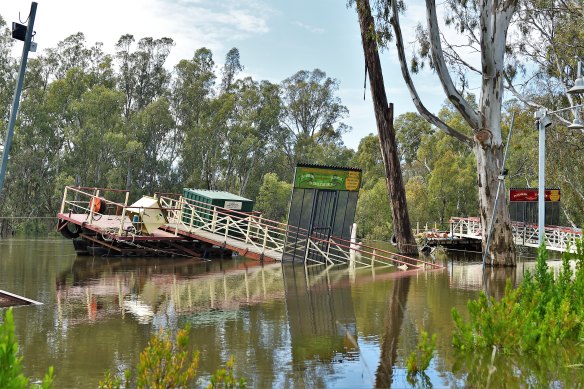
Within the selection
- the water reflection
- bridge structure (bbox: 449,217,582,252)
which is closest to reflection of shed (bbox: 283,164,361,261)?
the water reflection

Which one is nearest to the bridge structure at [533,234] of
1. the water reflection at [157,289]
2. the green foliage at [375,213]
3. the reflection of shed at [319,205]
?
the reflection of shed at [319,205]

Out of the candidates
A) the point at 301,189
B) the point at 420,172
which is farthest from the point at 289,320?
the point at 420,172

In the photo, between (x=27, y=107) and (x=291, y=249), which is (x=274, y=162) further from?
(x=291, y=249)

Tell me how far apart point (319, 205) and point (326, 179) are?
2.87ft

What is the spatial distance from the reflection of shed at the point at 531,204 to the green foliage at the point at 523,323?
24958mm

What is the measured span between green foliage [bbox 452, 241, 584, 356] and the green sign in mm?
12167

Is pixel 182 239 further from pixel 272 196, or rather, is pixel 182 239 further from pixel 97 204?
pixel 272 196

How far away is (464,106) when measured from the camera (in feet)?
60.7

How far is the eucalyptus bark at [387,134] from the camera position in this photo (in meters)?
23.5

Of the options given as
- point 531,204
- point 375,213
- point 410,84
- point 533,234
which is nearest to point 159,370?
point 410,84

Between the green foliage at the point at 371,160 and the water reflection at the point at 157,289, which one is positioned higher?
the green foliage at the point at 371,160

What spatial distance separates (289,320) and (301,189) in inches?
427

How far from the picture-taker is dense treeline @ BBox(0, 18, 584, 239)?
50.2 metres

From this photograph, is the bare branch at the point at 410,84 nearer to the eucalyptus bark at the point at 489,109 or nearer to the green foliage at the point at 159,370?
the eucalyptus bark at the point at 489,109
